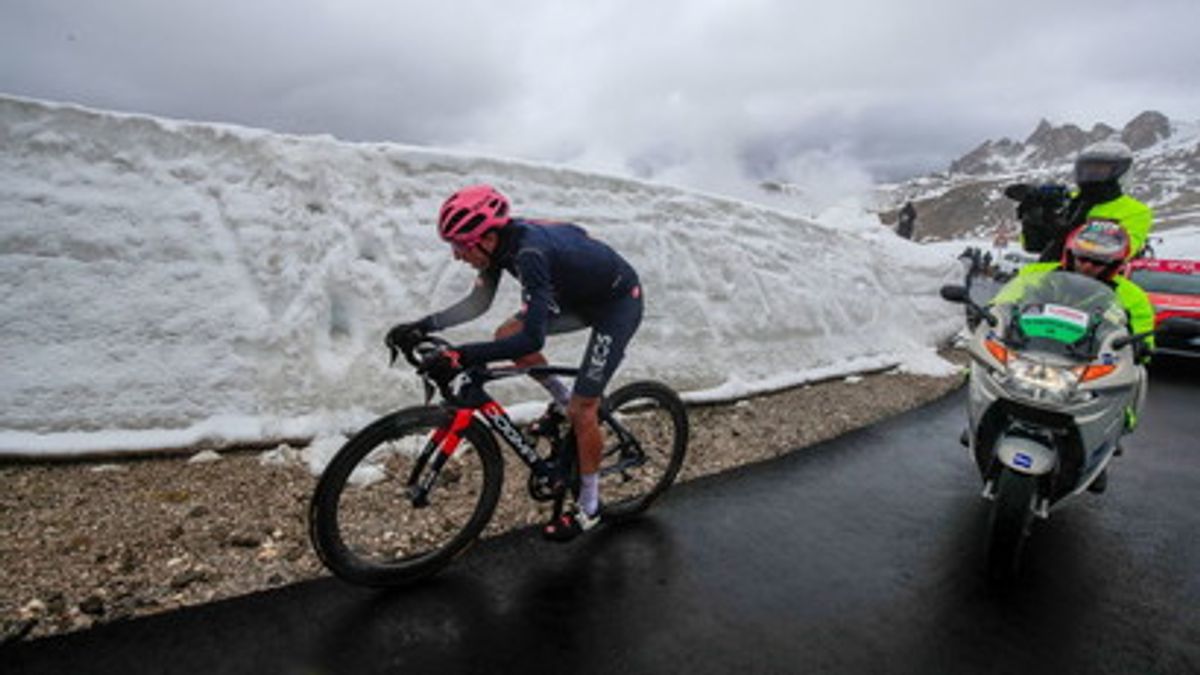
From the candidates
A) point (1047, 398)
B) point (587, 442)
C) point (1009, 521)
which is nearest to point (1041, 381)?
point (1047, 398)

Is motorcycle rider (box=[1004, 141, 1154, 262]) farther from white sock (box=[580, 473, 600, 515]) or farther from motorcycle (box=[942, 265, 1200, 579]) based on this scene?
white sock (box=[580, 473, 600, 515])

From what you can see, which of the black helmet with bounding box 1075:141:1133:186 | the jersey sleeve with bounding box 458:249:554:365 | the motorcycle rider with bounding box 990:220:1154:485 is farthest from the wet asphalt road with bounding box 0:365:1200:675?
the black helmet with bounding box 1075:141:1133:186

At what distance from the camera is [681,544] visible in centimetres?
448

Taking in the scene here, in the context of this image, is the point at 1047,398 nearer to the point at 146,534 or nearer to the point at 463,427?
the point at 463,427

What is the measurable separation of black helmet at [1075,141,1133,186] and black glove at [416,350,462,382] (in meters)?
5.23

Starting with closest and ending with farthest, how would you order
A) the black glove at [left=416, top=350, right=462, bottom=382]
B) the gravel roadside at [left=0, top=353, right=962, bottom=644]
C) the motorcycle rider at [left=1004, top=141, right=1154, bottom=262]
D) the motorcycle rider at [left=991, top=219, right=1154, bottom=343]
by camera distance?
the gravel roadside at [left=0, top=353, right=962, bottom=644] < the black glove at [left=416, top=350, right=462, bottom=382] < the motorcycle rider at [left=991, top=219, right=1154, bottom=343] < the motorcycle rider at [left=1004, top=141, right=1154, bottom=262]

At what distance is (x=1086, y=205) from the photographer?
580cm

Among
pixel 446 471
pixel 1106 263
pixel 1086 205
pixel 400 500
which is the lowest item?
pixel 400 500

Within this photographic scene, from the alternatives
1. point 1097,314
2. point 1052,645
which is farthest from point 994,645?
point 1097,314

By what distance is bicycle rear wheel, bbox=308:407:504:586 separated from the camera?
3645mm

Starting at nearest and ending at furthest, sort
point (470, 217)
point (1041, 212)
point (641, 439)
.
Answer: point (470, 217), point (641, 439), point (1041, 212)

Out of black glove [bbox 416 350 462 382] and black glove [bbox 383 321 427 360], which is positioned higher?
black glove [bbox 383 321 427 360]

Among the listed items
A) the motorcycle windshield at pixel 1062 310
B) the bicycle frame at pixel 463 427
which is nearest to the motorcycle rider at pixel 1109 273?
the motorcycle windshield at pixel 1062 310

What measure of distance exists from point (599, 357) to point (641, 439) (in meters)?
1.13
